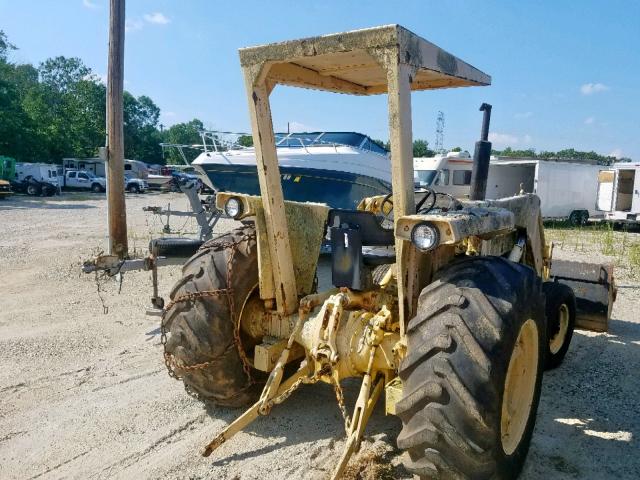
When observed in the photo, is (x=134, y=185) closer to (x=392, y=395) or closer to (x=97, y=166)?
(x=97, y=166)

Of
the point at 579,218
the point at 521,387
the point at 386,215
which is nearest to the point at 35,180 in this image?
the point at 579,218

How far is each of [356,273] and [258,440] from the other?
4.44 ft

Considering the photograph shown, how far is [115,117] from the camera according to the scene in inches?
362

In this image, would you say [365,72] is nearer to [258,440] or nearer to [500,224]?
[500,224]

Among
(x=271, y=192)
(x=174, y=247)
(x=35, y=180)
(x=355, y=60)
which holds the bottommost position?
(x=35, y=180)

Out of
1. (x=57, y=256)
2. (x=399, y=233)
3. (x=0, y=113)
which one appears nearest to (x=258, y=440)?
(x=399, y=233)

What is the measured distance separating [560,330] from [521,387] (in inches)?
88.9

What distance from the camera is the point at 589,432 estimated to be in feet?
13.0

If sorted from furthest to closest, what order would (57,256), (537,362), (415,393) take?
(57,256), (537,362), (415,393)

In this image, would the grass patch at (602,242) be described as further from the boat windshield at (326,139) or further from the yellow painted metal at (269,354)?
the yellow painted metal at (269,354)

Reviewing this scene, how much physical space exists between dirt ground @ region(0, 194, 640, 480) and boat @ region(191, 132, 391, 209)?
5.89 meters

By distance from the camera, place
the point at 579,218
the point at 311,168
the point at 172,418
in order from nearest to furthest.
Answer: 1. the point at 172,418
2. the point at 311,168
3. the point at 579,218

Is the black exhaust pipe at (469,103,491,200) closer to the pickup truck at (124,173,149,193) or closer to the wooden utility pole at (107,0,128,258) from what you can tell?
the wooden utility pole at (107,0,128,258)

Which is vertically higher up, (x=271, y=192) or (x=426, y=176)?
(x=426, y=176)
